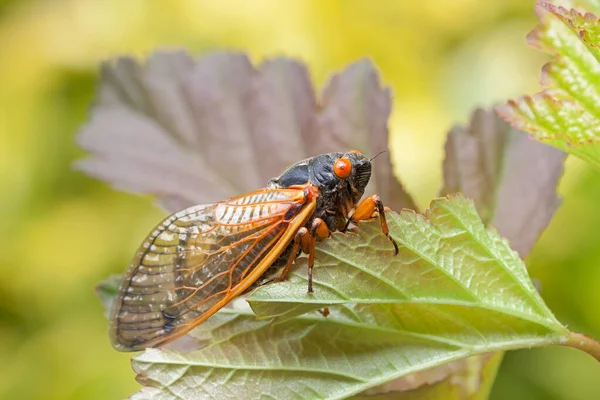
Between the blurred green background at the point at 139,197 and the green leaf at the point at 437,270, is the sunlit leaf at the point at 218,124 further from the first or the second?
the blurred green background at the point at 139,197

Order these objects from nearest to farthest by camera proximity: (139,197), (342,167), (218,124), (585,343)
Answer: (585,343)
(342,167)
(218,124)
(139,197)

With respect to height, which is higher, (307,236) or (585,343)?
(307,236)

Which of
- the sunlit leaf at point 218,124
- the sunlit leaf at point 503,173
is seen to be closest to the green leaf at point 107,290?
the sunlit leaf at point 218,124

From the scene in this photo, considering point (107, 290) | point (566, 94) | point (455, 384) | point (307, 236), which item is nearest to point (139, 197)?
point (107, 290)

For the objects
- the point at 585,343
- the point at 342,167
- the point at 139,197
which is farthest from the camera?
the point at 139,197

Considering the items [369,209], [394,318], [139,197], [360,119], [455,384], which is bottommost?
[455,384]

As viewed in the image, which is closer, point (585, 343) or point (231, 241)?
point (585, 343)

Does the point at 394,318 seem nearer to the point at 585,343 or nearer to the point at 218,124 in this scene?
the point at 585,343
